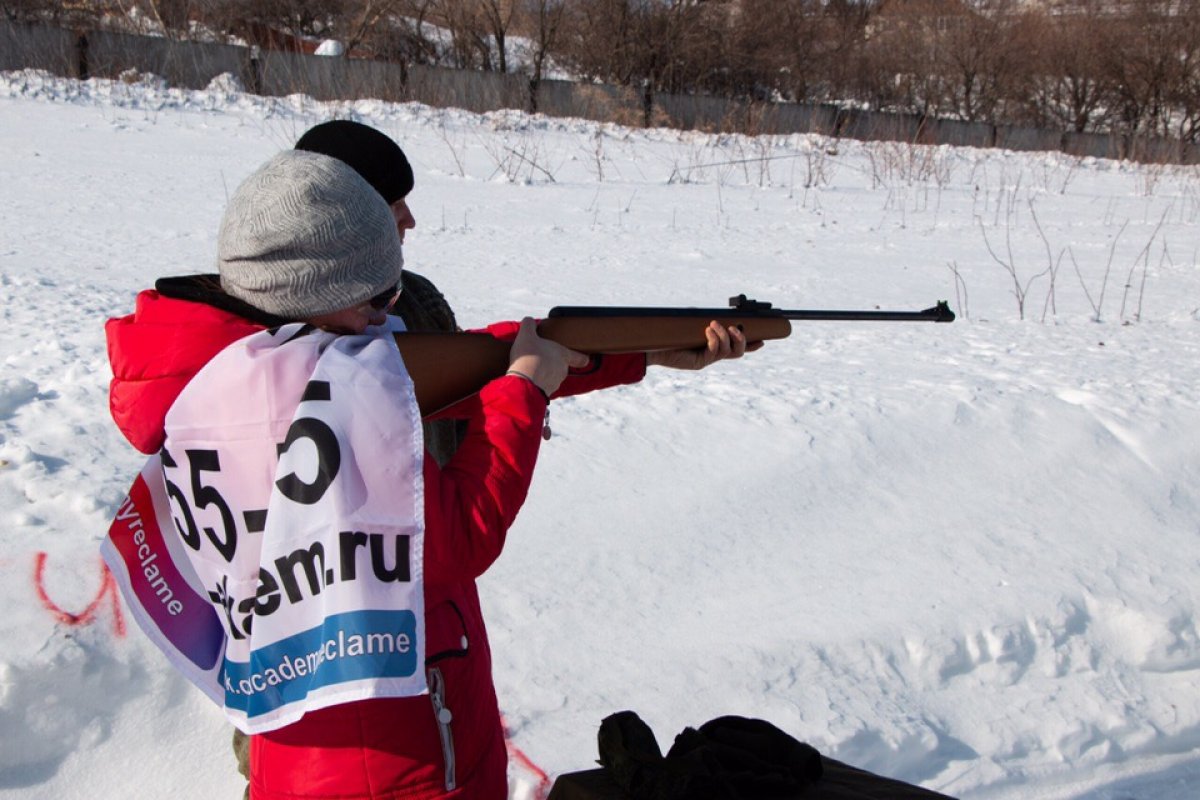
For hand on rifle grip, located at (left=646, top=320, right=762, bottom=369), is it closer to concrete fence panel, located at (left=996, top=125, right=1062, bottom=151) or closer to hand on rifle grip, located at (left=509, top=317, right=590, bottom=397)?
hand on rifle grip, located at (left=509, top=317, right=590, bottom=397)

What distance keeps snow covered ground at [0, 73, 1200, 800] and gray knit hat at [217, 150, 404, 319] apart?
1.50 m

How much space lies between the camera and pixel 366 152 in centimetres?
184

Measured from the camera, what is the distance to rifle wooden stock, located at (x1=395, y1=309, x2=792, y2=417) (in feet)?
5.02

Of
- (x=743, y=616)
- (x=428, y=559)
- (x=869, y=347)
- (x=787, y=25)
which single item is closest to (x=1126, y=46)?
(x=787, y=25)

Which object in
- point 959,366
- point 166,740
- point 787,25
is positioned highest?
point 787,25

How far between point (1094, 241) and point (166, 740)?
8611mm

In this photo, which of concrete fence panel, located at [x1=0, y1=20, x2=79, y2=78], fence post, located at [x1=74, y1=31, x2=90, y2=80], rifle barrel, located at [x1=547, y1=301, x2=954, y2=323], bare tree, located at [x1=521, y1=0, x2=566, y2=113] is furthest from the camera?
bare tree, located at [x1=521, y1=0, x2=566, y2=113]

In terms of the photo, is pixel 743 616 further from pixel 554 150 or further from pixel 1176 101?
pixel 1176 101

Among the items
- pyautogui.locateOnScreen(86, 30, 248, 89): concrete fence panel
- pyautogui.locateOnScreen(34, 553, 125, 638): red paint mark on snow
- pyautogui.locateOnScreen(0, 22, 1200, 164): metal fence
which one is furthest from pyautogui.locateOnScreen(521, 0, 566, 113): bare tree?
pyautogui.locateOnScreen(34, 553, 125, 638): red paint mark on snow

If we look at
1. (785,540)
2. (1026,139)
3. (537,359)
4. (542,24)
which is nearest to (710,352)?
(537,359)

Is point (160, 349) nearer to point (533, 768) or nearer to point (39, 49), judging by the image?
point (533, 768)

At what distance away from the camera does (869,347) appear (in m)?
5.22

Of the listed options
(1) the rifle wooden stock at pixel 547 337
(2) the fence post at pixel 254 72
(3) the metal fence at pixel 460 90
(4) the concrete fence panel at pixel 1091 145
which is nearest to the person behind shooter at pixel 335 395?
(1) the rifle wooden stock at pixel 547 337

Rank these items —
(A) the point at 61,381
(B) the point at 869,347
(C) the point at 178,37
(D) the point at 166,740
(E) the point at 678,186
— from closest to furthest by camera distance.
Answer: (D) the point at 166,740, (A) the point at 61,381, (B) the point at 869,347, (E) the point at 678,186, (C) the point at 178,37
